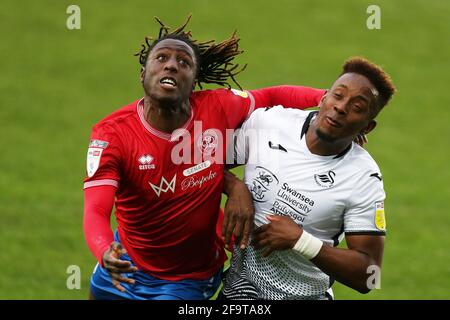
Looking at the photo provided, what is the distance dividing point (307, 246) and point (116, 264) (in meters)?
1.59

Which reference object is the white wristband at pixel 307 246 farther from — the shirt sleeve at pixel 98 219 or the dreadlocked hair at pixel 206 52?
the dreadlocked hair at pixel 206 52

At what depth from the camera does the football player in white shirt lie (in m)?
8.37

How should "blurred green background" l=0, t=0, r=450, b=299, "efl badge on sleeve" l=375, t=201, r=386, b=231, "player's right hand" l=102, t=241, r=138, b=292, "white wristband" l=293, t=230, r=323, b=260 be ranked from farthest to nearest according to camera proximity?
"blurred green background" l=0, t=0, r=450, b=299 < "efl badge on sleeve" l=375, t=201, r=386, b=231 < "white wristband" l=293, t=230, r=323, b=260 < "player's right hand" l=102, t=241, r=138, b=292

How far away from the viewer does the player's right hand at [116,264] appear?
7.43 metres

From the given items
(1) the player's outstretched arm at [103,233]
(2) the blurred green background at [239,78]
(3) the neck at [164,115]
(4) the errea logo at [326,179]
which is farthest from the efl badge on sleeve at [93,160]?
(2) the blurred green background at [239,78]

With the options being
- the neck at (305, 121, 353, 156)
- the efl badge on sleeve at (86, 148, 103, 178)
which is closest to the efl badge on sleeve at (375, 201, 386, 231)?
the neck at (305, 121, 353, 156)

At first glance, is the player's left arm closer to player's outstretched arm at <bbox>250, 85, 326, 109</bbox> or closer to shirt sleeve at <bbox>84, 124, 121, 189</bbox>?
player's outstretched arm at <bbox>250, 85, 326, 109</bbox>

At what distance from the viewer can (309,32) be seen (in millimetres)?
27062

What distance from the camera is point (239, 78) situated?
24641 millimetres

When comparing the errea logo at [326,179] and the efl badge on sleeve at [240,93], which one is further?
the efl badge on sleeve at [240,93]

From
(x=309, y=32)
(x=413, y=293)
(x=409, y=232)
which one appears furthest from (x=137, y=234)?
(x=309, y=32)

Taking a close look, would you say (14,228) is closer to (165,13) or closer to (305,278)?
(305,278)

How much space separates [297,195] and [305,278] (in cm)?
73

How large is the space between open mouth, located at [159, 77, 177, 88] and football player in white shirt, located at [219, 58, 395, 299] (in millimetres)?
818
